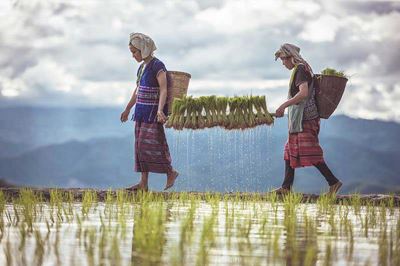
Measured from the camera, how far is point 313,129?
9266mm

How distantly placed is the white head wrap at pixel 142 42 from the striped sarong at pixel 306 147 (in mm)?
2105

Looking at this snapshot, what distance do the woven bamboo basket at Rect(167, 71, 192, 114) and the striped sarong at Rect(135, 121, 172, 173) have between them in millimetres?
321

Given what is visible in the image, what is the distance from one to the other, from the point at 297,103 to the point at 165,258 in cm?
568

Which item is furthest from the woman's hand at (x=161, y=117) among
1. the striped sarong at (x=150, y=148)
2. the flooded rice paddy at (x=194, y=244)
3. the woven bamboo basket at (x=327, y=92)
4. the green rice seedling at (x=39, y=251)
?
the green rice seedling at (x=39, y=251)

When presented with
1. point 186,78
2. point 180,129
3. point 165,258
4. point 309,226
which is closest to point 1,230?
point 165,258

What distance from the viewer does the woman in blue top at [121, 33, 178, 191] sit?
933 centimetres

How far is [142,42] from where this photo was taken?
9297 mm

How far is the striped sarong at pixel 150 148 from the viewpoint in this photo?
9.36 meters

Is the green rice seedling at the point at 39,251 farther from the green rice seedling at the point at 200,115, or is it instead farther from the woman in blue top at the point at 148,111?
the woman in blue top at the point at 148,111

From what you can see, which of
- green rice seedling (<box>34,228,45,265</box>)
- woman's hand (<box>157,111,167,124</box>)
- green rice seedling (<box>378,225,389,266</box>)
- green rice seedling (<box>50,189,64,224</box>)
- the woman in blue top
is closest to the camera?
green rice seedling (<box>34,228,45,265</box>)

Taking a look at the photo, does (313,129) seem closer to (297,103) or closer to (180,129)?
(297,103)

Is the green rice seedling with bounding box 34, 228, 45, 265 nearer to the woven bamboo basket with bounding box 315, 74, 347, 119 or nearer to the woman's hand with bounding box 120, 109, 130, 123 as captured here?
the woman's hand with bounding box 120, 109, 130, 123

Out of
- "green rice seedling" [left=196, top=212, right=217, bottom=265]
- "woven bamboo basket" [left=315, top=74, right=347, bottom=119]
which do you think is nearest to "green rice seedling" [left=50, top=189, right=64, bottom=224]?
"green rice seedling" [left=196, top=212, right=217, bottom=265]

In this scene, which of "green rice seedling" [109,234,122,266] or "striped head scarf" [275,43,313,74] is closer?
"green rice seedling" [109,234,122,266]
